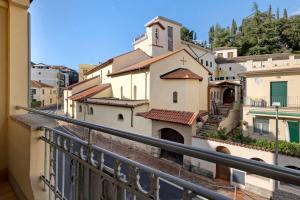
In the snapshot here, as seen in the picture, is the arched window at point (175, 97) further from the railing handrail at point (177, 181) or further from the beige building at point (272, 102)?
the railing handrail at point (177, 181)

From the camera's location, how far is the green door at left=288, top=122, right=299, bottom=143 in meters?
9.87

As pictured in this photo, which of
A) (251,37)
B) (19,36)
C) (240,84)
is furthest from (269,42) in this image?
(19,36)

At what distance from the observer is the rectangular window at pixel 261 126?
35.8ft

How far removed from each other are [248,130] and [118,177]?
1181 centimetres

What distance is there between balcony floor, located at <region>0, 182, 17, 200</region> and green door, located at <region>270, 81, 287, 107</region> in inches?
457

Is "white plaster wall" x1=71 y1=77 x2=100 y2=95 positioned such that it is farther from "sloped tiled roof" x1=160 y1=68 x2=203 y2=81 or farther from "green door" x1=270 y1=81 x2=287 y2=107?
"green door" x1=270 y1=81 x2=287 y2=107

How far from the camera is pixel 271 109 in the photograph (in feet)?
35.4

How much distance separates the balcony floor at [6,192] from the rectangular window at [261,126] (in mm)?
11194

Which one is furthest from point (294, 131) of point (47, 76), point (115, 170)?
point (47, 76)

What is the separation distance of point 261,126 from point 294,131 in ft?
4.67

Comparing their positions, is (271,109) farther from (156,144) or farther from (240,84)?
(156,144)

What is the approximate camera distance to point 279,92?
36.0 ft

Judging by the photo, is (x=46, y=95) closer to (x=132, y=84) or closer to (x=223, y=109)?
(x=132, y=84)

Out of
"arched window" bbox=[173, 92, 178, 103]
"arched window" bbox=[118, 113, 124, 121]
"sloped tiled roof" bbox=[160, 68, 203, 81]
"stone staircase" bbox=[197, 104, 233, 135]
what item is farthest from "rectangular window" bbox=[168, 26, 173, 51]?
"arched window" bbox=[118, 113, 124, 121]
